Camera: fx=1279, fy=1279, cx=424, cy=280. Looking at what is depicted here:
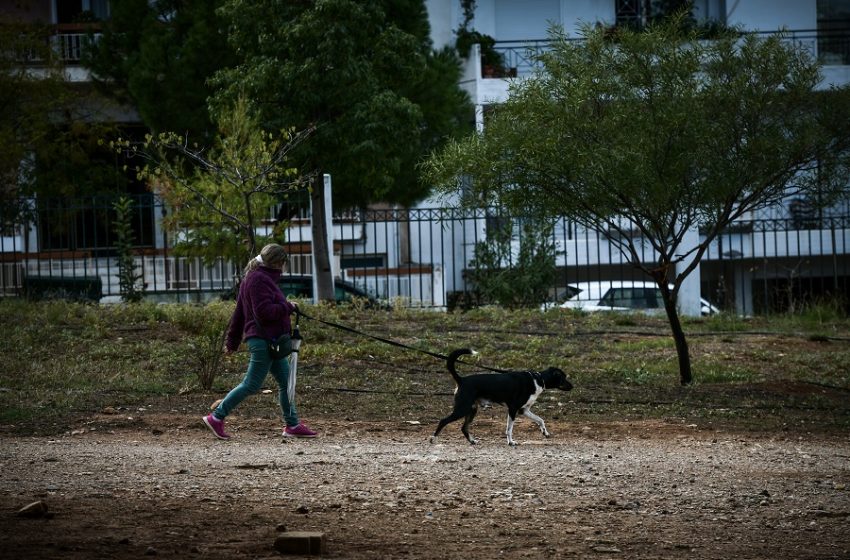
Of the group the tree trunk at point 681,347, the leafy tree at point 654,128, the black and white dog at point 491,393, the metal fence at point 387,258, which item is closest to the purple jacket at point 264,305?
the black and white dog at point 491,393

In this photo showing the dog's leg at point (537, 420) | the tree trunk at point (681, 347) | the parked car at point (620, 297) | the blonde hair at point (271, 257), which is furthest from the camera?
the parked car at point (620, 297)

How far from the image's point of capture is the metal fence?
2164 centimetres

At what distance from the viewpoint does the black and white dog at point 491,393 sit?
397 inches

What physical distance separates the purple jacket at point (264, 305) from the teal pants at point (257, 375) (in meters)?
0.11

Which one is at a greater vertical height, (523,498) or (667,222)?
(667,222)

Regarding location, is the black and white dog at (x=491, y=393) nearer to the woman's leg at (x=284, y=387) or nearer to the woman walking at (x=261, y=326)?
the woman's leg at (x=284, y=387)

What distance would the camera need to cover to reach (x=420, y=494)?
8.06 metres

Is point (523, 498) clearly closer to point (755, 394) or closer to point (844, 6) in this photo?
point (755, 394)

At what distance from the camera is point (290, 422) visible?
10617 mm

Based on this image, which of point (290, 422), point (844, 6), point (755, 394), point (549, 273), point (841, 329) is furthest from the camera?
point (844, 6)

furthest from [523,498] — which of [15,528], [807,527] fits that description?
[15,528]

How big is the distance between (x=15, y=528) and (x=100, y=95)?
20.7 meters

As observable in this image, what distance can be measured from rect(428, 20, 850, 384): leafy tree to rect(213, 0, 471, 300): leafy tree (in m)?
7.39

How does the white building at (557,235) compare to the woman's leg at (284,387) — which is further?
Result: the white building at (557,235)
